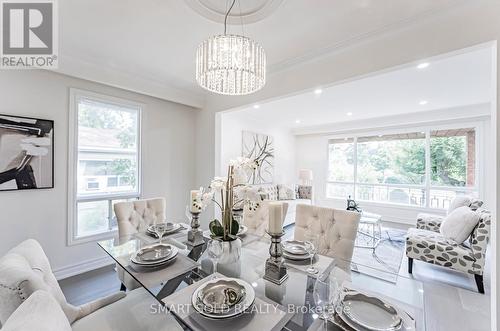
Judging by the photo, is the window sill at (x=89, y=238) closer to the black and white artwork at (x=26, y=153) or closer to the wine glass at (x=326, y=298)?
the black and white artwork at (x=26, y=153)

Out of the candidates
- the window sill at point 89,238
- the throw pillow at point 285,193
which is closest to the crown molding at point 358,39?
the window sill at point 89,238

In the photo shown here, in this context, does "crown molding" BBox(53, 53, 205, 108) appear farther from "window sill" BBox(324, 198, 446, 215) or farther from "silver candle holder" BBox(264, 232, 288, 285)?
"window sill" BBox(324, 198, 446, 215)

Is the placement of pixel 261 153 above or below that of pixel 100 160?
above

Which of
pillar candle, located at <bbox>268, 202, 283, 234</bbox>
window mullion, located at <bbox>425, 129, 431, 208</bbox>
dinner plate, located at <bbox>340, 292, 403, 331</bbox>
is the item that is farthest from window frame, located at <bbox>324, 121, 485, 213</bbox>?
pillar candle, located at <bbox>268, 202, 283, 234</bbox>

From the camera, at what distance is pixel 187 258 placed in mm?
1497

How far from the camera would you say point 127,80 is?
110 inches

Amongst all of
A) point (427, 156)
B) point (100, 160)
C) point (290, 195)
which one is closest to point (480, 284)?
point (427, 156)

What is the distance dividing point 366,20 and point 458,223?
8.59ft

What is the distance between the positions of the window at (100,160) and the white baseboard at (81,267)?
0.30 metres

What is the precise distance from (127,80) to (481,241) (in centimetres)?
468

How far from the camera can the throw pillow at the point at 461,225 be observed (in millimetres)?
2446

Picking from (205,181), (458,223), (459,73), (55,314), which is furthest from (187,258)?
(459,73)

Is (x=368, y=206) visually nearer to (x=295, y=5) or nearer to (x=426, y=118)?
(x=426, y=118)
